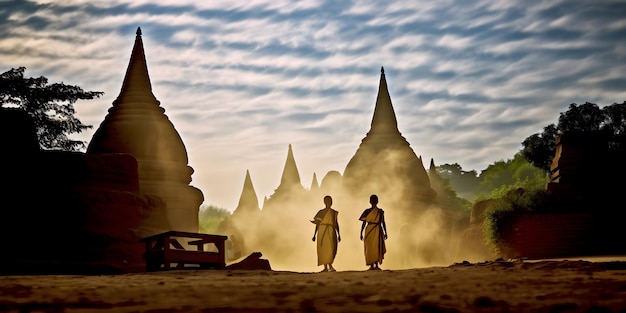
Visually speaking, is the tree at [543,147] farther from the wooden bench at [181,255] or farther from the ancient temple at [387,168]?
the wooden bench at [181,255]

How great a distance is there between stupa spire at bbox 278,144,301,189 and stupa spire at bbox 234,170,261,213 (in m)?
2.57

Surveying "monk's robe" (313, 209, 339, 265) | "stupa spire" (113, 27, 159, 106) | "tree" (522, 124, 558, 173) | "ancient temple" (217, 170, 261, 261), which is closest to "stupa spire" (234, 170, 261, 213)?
"ancient temple" (217, 170, 261, 261)

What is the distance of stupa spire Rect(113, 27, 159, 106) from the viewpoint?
25.8 meters

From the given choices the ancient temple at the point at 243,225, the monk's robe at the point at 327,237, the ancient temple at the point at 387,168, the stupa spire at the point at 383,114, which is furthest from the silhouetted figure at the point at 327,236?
the ancient temple at the point at 243,225

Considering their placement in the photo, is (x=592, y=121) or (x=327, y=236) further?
(x=592, y=121)

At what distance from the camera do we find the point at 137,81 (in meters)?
26.2

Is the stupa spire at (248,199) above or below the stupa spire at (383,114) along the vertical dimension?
below

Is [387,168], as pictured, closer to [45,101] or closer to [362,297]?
[45,101]

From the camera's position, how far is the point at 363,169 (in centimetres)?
3253

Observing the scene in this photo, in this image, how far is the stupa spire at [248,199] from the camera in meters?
45.8

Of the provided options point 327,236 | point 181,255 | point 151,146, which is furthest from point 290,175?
point 181,255

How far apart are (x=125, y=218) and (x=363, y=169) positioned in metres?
16.9

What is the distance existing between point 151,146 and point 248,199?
2284 cm

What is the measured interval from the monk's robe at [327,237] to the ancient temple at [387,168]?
58.1ft
